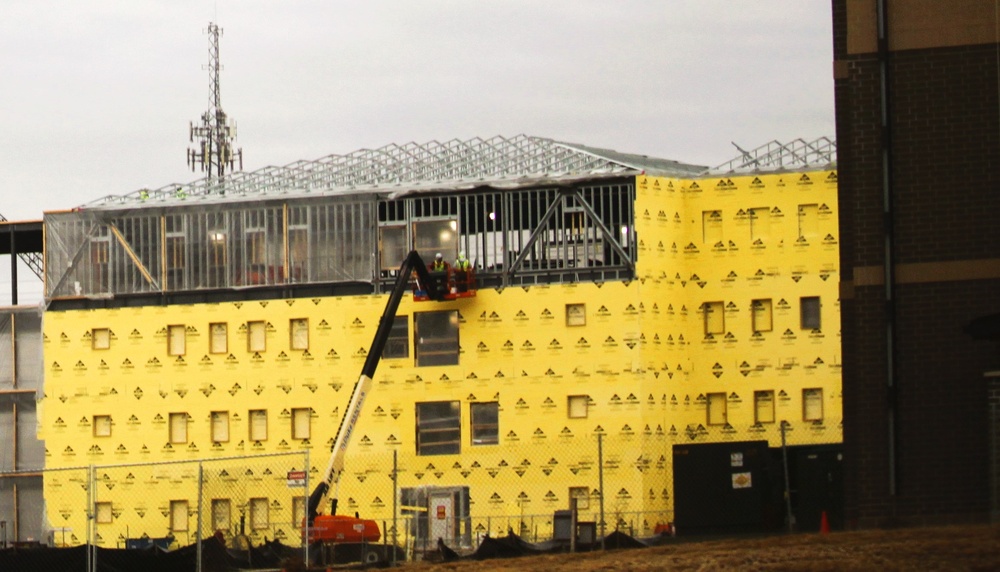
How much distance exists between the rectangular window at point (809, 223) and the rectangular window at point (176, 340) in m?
23.6

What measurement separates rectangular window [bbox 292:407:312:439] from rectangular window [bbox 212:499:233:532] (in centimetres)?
359

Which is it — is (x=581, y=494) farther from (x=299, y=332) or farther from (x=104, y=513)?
(x=104, y=513)

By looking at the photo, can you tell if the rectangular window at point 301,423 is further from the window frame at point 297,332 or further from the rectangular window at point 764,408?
the rectangular window at point 764,408

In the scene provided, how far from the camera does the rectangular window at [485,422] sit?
73500 millimetres

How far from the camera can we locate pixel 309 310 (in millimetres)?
76312

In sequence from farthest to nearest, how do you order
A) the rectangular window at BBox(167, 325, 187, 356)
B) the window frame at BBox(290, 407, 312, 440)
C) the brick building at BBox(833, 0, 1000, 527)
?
the rectangular window at BBox(167, 325, 187, 356) → the window frame at BBox(290, 407, 312, 440) → the brick building at BBox(833, 0, 1000, 527)

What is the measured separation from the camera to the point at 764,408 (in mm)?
73125

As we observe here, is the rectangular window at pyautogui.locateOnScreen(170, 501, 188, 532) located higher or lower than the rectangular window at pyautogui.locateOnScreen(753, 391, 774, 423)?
lower

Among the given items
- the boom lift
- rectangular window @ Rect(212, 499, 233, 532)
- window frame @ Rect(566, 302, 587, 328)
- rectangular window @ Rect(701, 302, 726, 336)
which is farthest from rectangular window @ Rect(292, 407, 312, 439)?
rectangular window @ Rect(701, 302, 726, 336)

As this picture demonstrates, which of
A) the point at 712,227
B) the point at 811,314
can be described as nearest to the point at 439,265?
the point at 712,227

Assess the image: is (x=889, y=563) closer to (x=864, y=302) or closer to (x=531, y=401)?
(x=864, y=302)

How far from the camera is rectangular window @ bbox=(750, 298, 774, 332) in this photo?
7350cm

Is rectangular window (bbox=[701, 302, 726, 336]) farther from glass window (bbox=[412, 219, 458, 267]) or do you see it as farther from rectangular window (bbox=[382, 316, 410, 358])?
rectangular window (bbox=[382, 316, 410, 358])

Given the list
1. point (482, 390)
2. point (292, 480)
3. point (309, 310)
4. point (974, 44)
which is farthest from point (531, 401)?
point (974, 44)
